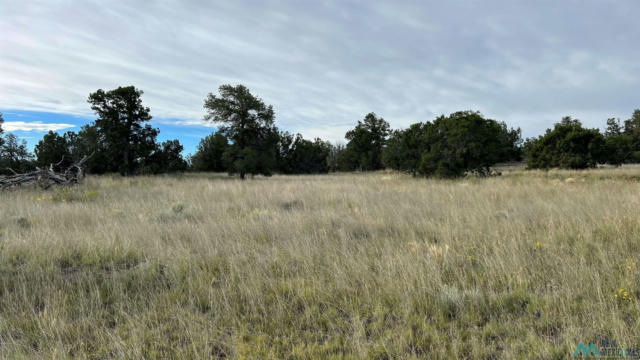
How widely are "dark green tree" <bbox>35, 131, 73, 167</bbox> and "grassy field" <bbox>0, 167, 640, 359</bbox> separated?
2479 centimetres

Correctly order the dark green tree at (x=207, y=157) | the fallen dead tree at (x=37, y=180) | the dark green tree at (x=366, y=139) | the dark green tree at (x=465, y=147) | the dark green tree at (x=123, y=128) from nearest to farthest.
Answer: the fallen dead tree at (x=37, y=180), the dark green tree at (x=465, y=147), the dark green tree at (x=123, y=128), the dark green tree at (x=207, y=157), the dark green tree at (x=366, y=139)

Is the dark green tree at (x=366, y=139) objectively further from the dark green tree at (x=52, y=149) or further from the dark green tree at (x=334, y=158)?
the dark green tree at (x=52, y=149)

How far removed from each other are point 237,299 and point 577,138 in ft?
127

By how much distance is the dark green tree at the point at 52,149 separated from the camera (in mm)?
23875

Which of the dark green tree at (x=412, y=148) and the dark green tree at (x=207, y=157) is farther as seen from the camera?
the dark green tree at (x=207, y=157)

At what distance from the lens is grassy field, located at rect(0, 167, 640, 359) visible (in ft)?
7.34

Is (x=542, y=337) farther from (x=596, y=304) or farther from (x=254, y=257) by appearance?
(x=254, y=257)

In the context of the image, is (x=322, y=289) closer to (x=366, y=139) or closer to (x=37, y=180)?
(x=37, y=180)

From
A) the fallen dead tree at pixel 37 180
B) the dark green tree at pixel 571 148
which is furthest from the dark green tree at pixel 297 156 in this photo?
the fallen dead tree at pixel 37 180

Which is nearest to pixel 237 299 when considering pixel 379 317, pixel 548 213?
pixel 379 317

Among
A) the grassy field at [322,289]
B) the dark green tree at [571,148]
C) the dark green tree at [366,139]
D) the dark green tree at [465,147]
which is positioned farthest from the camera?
the dark green tree at [366,139]

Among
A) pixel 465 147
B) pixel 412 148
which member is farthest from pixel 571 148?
pixel 465 147

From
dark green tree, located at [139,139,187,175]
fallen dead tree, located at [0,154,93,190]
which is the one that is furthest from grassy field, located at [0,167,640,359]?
dark green tree, located at [139,139,187,175]

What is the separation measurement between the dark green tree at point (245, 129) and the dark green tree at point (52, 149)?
1298cm
